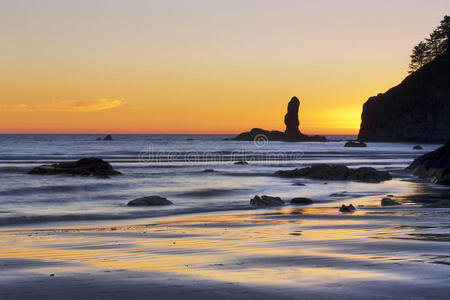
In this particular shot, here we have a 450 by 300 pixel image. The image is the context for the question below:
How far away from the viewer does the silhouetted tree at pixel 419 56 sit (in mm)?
140375

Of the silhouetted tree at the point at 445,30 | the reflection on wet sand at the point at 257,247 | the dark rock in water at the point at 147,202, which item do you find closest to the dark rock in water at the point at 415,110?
the silhouetted tree at the point at 445,30

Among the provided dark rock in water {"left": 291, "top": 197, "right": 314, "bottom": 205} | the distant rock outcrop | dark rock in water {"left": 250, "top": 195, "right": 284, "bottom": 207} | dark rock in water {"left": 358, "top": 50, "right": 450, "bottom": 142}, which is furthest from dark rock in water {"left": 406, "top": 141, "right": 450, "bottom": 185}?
the distant rock outcrop

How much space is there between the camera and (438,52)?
137250 mm

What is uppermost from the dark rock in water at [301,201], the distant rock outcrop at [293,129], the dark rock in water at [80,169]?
the distant rock outcrop at [293,129]

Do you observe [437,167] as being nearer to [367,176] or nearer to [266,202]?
[367,176]

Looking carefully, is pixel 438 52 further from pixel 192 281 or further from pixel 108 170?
pixel 192 281

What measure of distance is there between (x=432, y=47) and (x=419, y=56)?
12.8 feet

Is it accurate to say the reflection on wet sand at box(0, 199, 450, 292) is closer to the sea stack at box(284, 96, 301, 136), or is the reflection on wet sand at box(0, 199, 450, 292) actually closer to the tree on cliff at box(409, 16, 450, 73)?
the tree on cliff at box(409, 16, 450, 73)

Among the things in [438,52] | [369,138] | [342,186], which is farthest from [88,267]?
[438,52]

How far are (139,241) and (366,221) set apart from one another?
5554 mm

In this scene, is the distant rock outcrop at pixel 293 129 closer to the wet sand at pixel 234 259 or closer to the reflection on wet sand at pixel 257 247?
the reflection on wet sand at pixel 257 247

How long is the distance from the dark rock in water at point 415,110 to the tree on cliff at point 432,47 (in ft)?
24.5

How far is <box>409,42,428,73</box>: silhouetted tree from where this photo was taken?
140 meters

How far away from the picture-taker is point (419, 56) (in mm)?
141000
